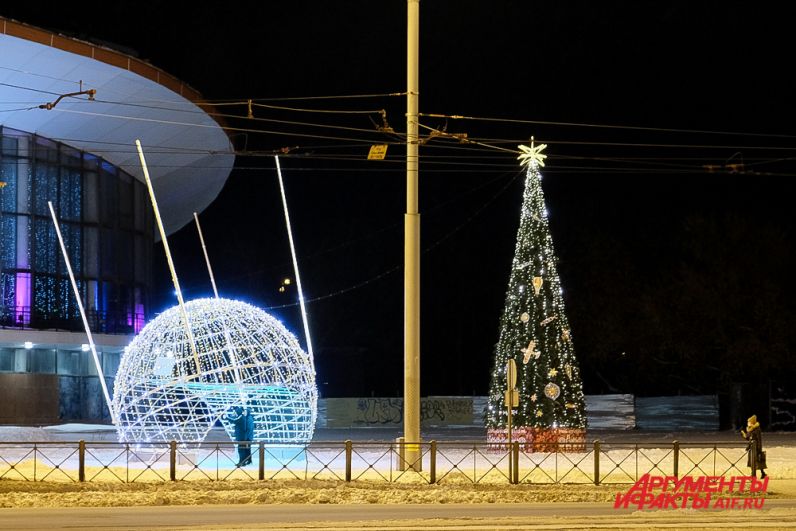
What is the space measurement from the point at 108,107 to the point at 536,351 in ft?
73.9

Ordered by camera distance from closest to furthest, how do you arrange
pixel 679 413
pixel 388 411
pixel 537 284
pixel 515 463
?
pixel 515 463
pixel 537 284
pixel 679 413
pixel 388 411

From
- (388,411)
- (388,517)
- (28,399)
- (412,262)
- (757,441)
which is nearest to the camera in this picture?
(388,517)

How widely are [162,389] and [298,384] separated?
2590mm

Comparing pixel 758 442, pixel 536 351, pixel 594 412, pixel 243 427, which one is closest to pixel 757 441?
pixel 758 442

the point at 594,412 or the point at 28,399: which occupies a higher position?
the point at 28,399

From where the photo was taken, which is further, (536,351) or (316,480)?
(536,351)

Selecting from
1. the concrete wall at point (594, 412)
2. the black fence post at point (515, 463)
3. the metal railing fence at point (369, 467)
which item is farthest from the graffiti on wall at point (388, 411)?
the black fence post at point (515, 463)

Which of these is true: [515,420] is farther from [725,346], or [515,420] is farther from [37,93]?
[725,346]

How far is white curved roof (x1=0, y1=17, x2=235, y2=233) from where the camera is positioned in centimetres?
3747

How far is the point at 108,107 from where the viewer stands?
42250mm

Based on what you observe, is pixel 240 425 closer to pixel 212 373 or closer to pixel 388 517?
pixel 212 373

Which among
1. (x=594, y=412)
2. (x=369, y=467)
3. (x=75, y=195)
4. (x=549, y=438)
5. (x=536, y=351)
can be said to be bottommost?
(x=594, y=412)

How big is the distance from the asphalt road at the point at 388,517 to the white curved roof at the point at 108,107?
64.5 feet

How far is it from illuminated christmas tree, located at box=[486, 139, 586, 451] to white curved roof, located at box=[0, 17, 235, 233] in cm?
1294
